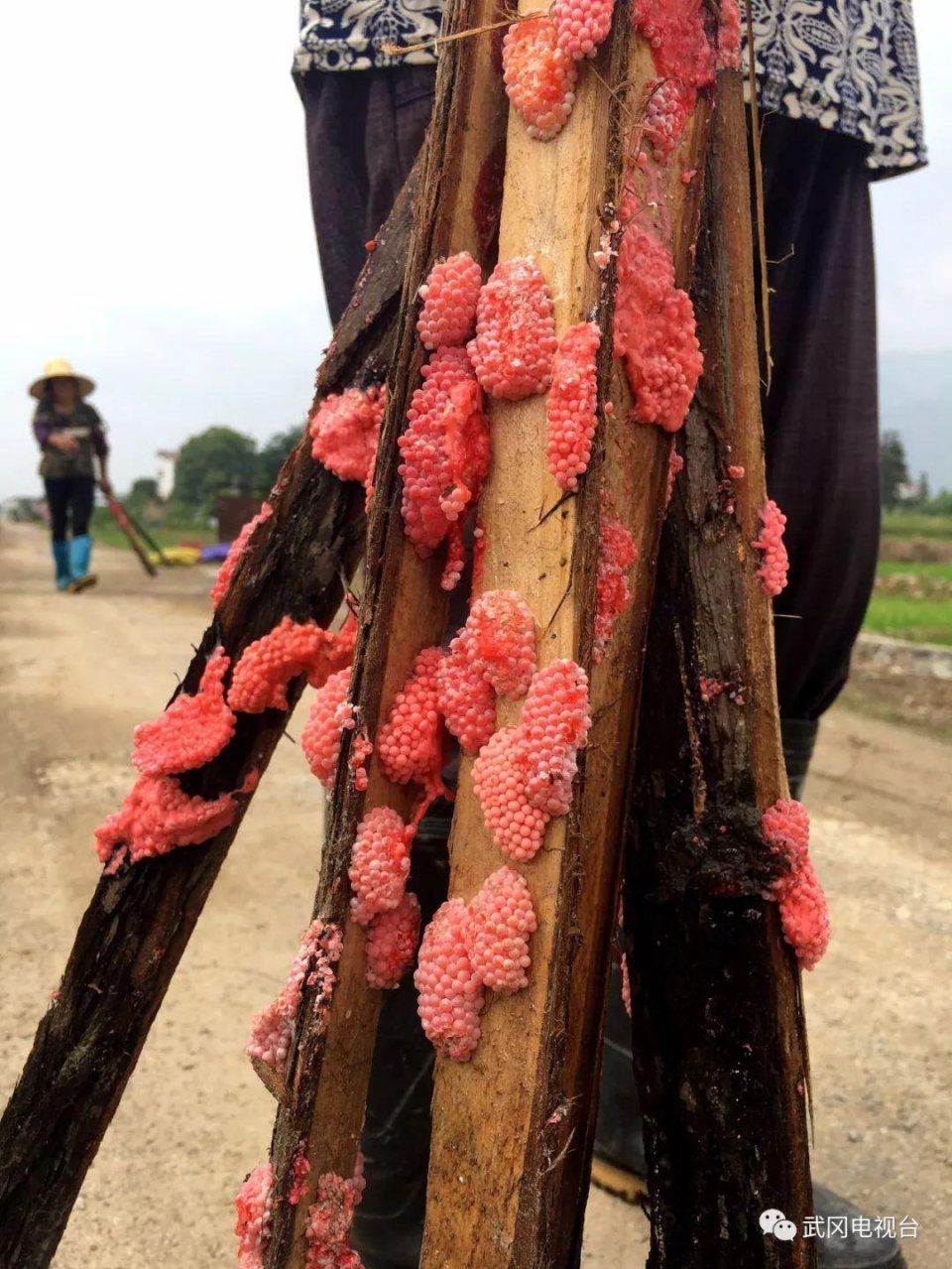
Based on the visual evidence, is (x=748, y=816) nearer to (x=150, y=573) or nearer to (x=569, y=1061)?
(x=569, y=1061)

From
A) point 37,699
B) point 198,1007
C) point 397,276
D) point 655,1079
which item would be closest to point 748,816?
point 655,1079

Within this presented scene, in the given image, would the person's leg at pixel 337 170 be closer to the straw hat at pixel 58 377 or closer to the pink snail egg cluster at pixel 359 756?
the pink snail egg cluster at pixel 359 756

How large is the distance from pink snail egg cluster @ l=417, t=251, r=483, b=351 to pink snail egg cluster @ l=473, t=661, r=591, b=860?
34 centimetres

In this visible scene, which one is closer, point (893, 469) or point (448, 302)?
point (448, 302)

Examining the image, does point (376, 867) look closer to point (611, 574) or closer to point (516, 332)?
point (611, 574)

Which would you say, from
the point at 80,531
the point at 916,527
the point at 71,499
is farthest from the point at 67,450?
the point at 916,527

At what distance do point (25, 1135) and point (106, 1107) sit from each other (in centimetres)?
10

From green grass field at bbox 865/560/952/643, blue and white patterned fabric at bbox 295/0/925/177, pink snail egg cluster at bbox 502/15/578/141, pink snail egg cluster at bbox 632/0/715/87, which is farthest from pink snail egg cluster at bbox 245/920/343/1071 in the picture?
green grass field at bbox 865/560/952/643

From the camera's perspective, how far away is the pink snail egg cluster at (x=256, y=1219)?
104 cm

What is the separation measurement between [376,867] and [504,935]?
0.15 metres

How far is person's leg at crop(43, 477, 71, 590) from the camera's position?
396 inches

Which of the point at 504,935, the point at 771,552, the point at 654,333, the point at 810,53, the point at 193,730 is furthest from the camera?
the point at 810,53

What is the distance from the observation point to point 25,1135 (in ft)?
4.45

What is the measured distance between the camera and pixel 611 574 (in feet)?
3.48
